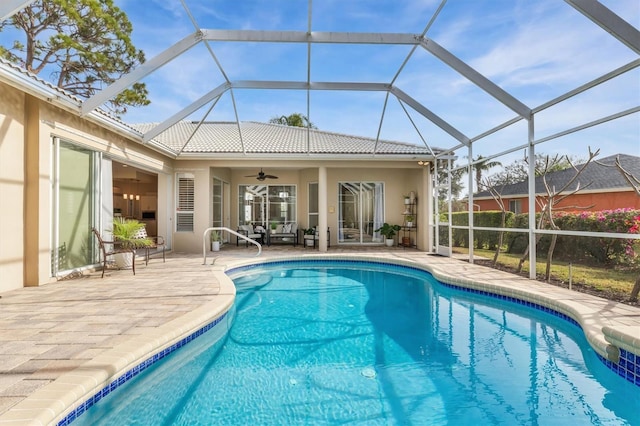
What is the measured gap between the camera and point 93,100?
6.36 metres

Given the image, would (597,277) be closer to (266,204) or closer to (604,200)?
(604,200)

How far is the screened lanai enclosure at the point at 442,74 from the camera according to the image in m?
5.57

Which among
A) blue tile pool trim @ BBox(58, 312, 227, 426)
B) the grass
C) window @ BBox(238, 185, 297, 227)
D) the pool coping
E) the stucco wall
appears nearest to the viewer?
the pool coping

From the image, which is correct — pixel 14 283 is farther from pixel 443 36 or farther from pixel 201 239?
pixel 443 36

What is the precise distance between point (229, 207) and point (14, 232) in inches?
345

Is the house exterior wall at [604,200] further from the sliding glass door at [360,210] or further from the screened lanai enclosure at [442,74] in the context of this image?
the sliding glass door at [360,210]

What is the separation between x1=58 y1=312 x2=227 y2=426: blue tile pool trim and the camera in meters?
2.50

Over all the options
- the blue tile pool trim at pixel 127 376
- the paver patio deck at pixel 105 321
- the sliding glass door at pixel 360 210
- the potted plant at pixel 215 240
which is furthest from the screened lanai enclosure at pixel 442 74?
the blue tile pool trim at pixel 127 376

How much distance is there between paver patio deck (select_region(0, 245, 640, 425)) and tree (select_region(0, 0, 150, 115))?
11.8 m

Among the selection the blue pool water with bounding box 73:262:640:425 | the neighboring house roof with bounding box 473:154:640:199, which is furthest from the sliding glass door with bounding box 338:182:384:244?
the blue pool water with bounding box 73:262:640:425

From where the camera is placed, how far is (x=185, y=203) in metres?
11.6

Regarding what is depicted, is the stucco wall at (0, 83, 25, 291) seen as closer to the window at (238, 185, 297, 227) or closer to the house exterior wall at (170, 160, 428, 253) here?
the house exterior wall at (170, 160, 428, 253)

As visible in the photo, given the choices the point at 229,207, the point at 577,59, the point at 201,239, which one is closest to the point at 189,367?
the point at 577,59

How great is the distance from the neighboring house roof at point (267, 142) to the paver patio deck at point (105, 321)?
5022mm
